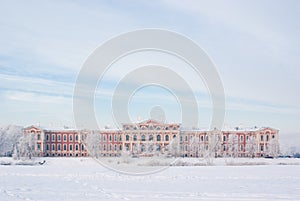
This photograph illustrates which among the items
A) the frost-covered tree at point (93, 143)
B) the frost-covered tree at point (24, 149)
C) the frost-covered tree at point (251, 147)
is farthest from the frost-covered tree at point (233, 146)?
the frost-covered tree at point (24, 149)

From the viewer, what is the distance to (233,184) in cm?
2067

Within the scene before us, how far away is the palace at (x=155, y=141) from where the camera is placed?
66.4 meters

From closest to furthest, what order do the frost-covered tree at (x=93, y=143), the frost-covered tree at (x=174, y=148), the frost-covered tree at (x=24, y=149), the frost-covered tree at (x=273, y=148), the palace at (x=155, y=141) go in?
the frost-covered tree at (x=24, y=149) → the frost-covered tree at (x=93, y=143) → the frost-covered tree at (x=174, y=148) → the palace at (x=155, y=141) → the frost-covered tree at (x=273, y=148)

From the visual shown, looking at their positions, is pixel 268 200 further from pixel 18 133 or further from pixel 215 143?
pixel 18 133

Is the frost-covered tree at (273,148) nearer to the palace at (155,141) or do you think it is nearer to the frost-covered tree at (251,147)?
the palace at (155,141)

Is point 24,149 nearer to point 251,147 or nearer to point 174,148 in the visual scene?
point 174,148

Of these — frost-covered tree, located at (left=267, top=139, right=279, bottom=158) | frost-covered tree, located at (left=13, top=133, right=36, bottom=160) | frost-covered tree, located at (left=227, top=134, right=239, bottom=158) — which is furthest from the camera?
frost-covered tree, located at (left=267, top=139, right=279, bottom=158)

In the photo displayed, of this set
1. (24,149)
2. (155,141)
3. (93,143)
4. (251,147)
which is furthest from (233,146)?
(24,149)

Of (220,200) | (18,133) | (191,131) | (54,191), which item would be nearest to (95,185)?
(54,191)

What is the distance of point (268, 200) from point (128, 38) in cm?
951

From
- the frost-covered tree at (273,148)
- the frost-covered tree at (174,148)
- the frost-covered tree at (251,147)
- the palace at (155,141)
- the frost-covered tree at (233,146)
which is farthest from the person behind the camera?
the frost-covered tree at (251,147)

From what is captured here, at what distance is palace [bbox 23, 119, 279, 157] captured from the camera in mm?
66438

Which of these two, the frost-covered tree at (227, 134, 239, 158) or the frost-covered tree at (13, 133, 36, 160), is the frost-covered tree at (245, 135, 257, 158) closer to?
the frost-covered tree at (227, 134, 239, 158)

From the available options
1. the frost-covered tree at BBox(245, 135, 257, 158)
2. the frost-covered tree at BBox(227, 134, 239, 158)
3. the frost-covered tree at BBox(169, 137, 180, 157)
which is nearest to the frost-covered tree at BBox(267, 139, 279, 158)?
the frost-covered tree at BBox(245, 135, 257, 158)
